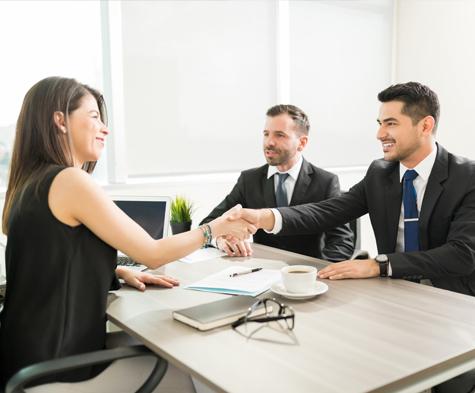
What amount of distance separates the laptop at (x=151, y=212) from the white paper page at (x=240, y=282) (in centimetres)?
44

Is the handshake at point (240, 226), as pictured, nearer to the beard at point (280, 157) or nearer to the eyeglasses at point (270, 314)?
the eyeglasses at point (270, 314)

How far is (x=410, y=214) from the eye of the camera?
209 cm

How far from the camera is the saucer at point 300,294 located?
154cm

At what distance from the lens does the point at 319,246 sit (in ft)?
8.72

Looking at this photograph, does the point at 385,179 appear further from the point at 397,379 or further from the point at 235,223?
the point at 397,379

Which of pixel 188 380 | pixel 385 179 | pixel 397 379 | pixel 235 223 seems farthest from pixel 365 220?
pixel 397 379

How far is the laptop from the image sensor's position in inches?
87.9

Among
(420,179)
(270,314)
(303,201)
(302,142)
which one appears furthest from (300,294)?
(302,142)

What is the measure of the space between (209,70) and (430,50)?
7.77ft

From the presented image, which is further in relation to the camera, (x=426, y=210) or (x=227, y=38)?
(x=227, y=38)

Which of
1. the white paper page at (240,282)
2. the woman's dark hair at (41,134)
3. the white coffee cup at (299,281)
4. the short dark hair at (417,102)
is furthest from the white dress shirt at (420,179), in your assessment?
the woman's dark hair at (41,134)

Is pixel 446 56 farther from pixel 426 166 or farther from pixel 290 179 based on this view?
pixel 426 166

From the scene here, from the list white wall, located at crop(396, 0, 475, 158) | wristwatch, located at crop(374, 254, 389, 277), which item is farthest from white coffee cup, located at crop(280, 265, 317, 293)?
white wall, located at crop(396, 0, 475, 158)

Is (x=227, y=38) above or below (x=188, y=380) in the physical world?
above
